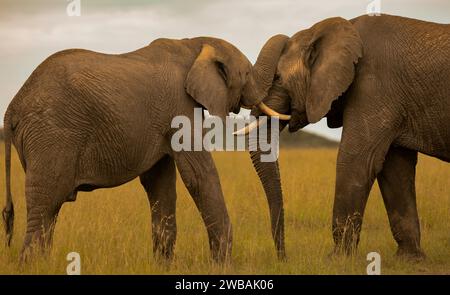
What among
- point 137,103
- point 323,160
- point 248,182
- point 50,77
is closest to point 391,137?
point 137,103

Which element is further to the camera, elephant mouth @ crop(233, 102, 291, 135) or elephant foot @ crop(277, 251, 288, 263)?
elephant mouth @ crop(233, 102, 291, 135)

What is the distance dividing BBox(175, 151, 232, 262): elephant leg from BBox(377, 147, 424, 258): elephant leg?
228 centimetres

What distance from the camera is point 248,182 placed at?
1820cm

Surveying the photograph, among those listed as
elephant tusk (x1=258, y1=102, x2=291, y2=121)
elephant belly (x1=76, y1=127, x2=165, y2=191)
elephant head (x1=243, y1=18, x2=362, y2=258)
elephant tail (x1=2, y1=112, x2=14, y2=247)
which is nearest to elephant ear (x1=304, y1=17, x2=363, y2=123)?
elephant head (x1=243, y1=18, x2=362, y2=258)

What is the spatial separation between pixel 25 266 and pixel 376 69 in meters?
4.34

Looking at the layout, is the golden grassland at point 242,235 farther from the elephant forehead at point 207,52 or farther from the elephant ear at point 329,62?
the elephant forehead at point 207,52

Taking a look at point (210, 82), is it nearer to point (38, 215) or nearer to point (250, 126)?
point (250, 126)

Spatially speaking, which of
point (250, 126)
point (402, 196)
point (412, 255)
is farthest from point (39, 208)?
point (412, 255)

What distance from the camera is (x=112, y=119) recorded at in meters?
8.57

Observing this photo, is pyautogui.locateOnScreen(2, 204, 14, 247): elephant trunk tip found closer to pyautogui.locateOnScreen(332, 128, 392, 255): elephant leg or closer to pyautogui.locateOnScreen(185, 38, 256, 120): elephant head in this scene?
pyautogui.locateOnScreen(185, 38, 256, 120): elephant head

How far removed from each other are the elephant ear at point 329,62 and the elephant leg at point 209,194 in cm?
148

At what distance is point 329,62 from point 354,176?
4.34 ft

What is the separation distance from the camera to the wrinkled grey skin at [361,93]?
9469 millimetres

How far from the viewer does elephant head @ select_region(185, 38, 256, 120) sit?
8.87 metres
